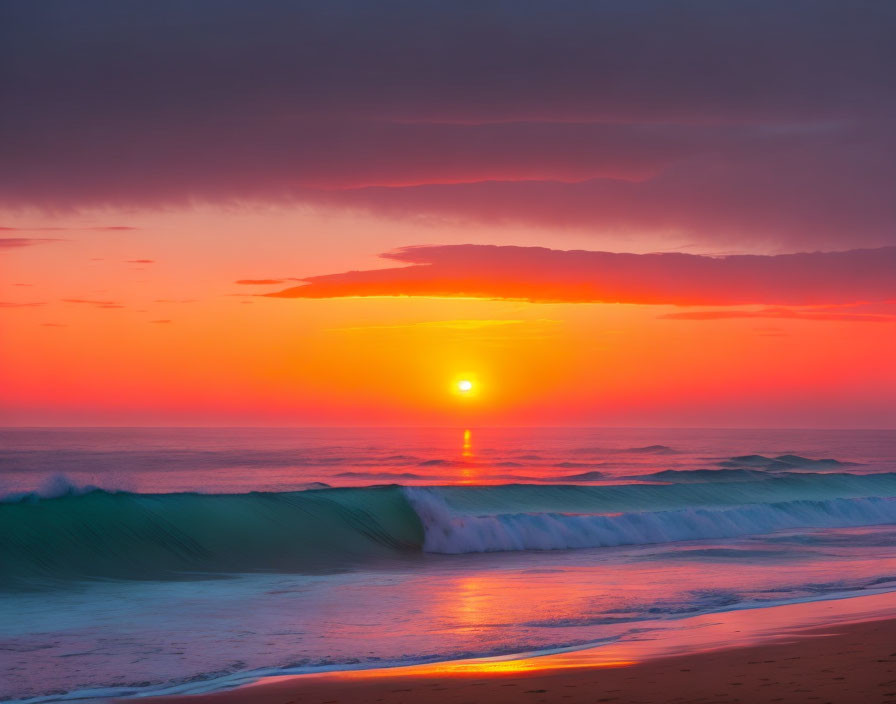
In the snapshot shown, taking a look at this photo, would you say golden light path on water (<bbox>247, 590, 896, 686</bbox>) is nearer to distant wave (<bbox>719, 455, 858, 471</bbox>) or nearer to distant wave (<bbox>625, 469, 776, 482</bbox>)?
distant wave (<bbox>625, 469, 776, 482</bbox>)

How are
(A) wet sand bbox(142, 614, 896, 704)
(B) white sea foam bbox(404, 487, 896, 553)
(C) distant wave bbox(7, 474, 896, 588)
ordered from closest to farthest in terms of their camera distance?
(A) wet sand bbox(142, 614, 896, 704)
(C) distant wave bbox(7, 474, 896, 588)
(B) white sea foam bbox(404, 487, 896, 553)

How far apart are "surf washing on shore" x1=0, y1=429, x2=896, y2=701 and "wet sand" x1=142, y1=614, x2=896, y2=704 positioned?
0.63 meters

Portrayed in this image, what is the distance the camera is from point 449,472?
4400 centimetres

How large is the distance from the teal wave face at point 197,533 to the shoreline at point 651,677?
29.2 feet

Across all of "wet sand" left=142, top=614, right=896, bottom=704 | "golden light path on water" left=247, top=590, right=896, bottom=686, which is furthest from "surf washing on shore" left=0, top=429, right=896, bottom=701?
"wet sand" left=142, top=614, right=896, bottom=704

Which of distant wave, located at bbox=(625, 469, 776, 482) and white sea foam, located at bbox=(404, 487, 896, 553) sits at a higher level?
distant wave, located at bbox=(625, 469, 776, 482)

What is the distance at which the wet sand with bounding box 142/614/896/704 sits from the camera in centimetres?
723

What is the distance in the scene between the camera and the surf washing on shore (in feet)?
30.8

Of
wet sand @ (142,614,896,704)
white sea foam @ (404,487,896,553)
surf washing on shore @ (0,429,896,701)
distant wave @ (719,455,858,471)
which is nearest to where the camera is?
wet sand @ (142,614,896,704)

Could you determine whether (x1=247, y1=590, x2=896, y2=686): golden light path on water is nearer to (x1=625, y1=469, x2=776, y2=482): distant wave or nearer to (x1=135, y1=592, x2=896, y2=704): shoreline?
(x1=135, y1=592, x2=896, y2=704): shoreline

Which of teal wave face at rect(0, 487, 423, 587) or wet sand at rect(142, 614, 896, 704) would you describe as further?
teal wave face at rect(0, 487, 423, 587)

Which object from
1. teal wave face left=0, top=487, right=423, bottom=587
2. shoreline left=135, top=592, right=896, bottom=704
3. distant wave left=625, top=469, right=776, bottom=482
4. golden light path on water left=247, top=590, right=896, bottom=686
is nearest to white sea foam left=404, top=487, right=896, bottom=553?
teal wave face left=0, top=487, right=423, bottom=587

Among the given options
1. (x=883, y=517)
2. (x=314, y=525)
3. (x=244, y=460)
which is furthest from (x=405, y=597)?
(x=244, y=460)

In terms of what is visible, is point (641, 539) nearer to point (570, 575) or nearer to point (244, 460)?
point (570, 575)
